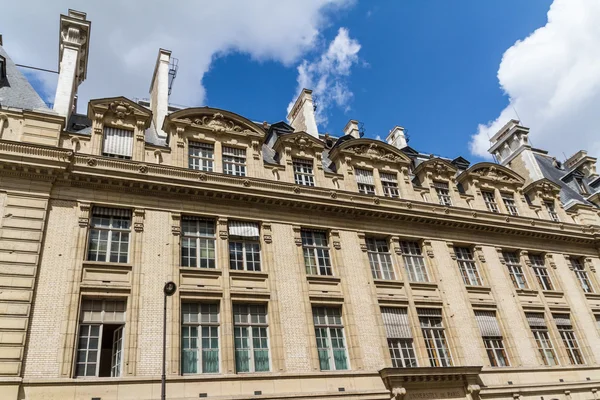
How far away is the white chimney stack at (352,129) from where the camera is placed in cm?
3044

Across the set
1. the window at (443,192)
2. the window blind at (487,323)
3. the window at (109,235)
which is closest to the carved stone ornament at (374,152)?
the window at (443,192)

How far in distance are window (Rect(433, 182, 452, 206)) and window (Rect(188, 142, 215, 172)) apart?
1224cm

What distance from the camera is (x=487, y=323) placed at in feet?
71.7

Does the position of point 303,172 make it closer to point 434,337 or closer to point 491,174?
point 434,337

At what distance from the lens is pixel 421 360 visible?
1936cm

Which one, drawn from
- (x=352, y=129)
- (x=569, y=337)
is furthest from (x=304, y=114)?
(x=569, y=337)

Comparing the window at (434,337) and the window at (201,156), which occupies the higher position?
the window at (201,156)

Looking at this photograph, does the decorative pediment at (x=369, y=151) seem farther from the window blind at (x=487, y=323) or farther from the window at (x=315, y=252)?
the window blind at (x=487, y=323)

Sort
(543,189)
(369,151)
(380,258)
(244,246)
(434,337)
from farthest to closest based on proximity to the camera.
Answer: (543,189) < (369,151) < (380,258) < (434,337) < (244,246)

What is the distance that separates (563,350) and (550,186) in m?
11.2

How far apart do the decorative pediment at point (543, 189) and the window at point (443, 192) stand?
6346mm

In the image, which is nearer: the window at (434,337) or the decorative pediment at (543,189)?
the window at (434,337)

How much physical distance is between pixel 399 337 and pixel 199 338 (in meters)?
8.15

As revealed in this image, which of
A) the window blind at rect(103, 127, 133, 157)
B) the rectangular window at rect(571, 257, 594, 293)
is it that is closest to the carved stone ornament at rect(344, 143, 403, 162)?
the window blind at rect(103, 127, 133, 157)
